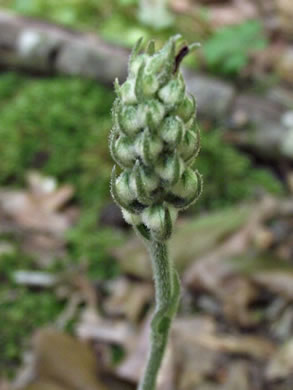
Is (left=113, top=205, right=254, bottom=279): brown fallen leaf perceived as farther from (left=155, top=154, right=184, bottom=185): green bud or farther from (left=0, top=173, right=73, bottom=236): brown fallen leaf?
(left=155, top=154, right=184, bottom=185): green bud

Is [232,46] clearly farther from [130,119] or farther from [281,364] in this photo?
[130,119]

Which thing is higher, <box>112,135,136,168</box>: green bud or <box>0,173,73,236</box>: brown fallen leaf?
<box>0,173,73,236</box>: brown fallen leaf

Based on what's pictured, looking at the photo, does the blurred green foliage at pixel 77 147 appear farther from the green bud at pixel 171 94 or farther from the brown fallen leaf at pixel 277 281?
the green bud at pixel 171 94

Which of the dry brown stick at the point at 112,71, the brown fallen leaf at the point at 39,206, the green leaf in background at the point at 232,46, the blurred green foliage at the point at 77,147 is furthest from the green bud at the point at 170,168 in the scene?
the green leaf in background at the point at 232,46

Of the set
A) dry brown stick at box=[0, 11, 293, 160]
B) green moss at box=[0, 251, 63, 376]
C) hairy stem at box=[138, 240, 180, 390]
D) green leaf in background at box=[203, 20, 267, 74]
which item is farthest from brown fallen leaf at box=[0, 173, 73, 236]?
hairy stem at box=[138, 240, 180, 390]

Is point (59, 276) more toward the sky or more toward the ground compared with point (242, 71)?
more toward the ground

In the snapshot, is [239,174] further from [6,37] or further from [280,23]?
[6,37]

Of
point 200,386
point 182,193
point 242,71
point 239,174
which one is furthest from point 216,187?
point 182,193
